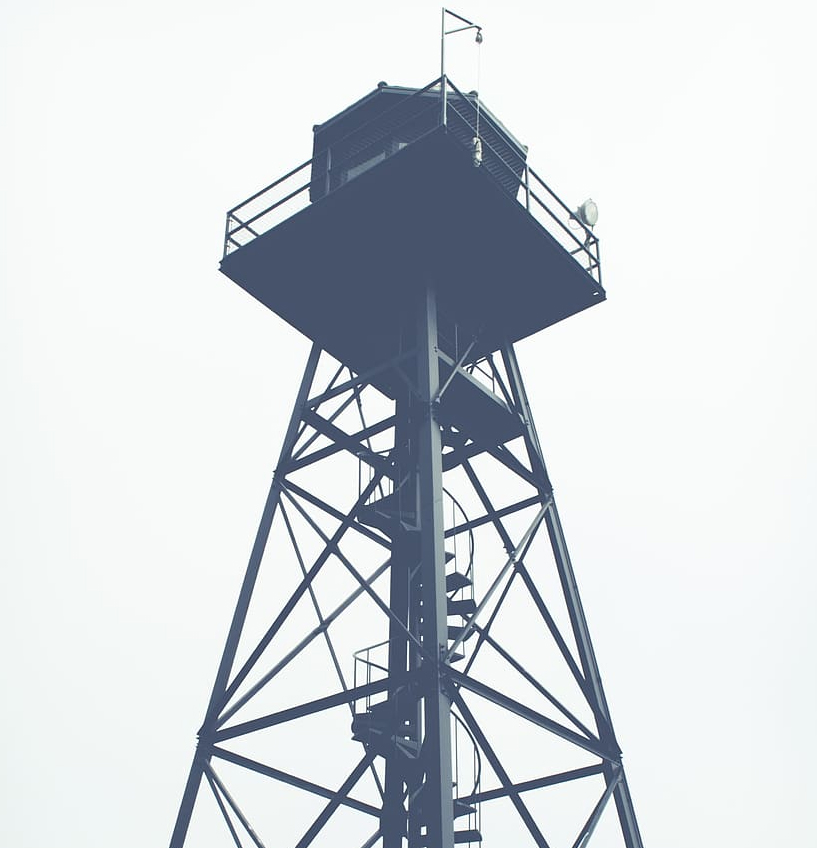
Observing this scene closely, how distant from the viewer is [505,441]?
2020cm

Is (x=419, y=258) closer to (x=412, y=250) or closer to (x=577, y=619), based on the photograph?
(x=412, y=250)

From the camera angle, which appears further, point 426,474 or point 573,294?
point 573,294

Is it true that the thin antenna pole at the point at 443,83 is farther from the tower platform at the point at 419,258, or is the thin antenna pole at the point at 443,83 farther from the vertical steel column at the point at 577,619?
the vertical steel column at the point at 577,619

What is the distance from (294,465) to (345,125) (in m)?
6.37

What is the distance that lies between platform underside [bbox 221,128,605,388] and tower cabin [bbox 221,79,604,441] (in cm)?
2

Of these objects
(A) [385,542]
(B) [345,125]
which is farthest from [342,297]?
(A) [385,542]

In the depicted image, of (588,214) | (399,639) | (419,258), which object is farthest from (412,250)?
(399,639)

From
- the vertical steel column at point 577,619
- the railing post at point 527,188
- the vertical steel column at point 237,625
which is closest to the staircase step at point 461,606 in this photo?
the vertical steel column at point 577,619

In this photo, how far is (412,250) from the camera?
62.5ft

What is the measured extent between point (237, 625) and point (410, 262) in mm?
6807

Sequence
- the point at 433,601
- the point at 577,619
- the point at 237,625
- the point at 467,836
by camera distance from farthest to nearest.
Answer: the point at 577,619
the point at 237,625
the point at 467,836
the point at 433,601

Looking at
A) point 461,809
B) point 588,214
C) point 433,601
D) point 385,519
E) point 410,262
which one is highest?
point 588,214

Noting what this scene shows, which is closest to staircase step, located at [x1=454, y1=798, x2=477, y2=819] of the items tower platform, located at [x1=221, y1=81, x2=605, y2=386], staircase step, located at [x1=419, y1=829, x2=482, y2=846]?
staircase step, located at [x1=419, y1=829, x2=482, y2=846]

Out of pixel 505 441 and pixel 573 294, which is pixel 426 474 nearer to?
pixel 505 441
